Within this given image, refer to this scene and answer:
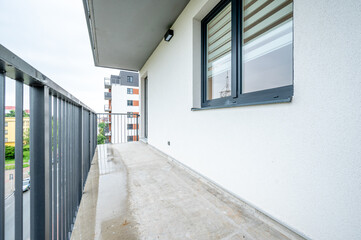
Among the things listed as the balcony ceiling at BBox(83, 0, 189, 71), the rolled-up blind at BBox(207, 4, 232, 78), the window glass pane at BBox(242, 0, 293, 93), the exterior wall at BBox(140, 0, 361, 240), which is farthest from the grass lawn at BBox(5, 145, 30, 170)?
the balcony ceiling at BBox(83, 0, 189, 71)

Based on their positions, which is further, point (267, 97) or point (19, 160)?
point (267, 97)

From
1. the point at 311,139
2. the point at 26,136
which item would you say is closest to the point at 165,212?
the point at 26,136

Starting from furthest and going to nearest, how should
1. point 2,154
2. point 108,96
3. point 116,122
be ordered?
1. point 108,96
2. point 116,122
3. point 2,154

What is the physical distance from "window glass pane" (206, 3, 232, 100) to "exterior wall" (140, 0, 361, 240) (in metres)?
0.42

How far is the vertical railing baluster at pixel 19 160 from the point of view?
0.52 meters

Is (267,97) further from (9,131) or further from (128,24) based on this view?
(128,24)

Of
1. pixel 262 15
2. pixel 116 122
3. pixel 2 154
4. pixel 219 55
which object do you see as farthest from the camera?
pixel 116 122

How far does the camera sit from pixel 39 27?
2301 mm

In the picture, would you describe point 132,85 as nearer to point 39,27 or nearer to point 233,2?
point 39,27

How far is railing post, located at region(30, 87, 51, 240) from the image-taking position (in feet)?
2.08

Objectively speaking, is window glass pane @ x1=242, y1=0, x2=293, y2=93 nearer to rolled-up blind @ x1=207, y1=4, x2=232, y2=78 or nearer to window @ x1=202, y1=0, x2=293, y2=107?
window @ x1=202, y1=0, x2=293, y2=107

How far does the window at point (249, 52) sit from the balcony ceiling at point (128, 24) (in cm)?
83

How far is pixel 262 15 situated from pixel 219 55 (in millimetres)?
574

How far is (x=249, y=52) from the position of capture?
1.43 meters
